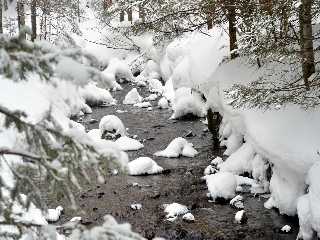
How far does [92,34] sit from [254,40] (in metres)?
26.9

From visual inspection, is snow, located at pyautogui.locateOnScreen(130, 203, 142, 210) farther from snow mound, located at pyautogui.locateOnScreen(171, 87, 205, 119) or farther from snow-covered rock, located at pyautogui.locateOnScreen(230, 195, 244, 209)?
snow mound, located at pyautogui.locateOnScreen(171, 87, 205, 119)

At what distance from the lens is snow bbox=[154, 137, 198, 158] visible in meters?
14.8

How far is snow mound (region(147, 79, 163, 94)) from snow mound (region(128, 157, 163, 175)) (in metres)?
10.8

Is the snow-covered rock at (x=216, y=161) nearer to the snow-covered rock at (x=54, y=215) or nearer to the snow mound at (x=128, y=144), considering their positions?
the snow mound at (x=128, y=144)

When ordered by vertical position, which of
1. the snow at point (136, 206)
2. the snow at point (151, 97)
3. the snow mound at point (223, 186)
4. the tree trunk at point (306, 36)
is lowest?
the snow at point (136, 206)

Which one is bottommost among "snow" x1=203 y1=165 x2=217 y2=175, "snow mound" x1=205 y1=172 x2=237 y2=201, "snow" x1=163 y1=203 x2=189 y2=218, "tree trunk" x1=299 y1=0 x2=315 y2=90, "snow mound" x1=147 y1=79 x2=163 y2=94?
"snow" x1=163 y1=203 x2=189 y2=218

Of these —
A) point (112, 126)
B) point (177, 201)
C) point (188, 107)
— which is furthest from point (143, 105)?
point (177, 201)

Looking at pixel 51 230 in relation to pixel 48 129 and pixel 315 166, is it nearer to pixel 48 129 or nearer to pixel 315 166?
pixel 48 129

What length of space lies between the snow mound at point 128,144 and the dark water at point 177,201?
0.76 ft

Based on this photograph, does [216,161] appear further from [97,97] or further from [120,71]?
[120,71]

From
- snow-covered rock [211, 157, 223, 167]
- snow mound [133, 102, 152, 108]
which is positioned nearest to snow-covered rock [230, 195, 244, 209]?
snow-covered rock [211, 157, 223, 167]

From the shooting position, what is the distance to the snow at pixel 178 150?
14797mm

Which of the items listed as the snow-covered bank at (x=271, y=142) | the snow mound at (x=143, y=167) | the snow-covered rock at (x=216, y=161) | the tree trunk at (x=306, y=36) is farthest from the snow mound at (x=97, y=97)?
the tree trunk at (x=306, y=36)

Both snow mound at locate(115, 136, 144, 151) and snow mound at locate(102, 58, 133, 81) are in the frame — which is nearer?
snow mound at locate(115, 136, 144, 151)
